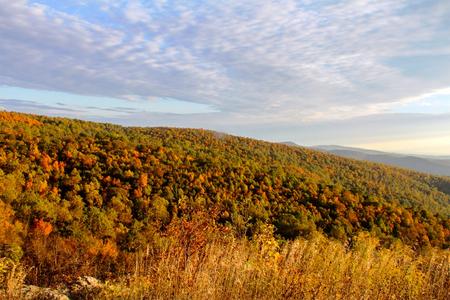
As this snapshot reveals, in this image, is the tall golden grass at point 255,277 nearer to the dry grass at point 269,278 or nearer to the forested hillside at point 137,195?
the dry grass at point 269,278

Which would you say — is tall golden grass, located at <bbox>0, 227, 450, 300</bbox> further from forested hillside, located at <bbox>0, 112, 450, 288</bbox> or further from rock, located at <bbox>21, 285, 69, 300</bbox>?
forested hillside, located at <bbox>0, 112, 450, 288</bbox>

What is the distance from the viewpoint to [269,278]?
6.13 metres

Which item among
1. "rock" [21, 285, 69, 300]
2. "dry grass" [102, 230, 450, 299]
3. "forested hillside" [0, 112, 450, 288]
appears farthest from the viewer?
"forested hillside" [0, 112, 450, 288]

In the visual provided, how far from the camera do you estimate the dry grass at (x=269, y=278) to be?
18.3 feet

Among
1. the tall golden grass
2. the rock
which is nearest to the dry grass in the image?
the tall golden grass

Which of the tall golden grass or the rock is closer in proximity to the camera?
the tall golden grass

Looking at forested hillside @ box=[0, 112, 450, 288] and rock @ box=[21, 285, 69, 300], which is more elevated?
rock @ box=[21, 285, 69, 300]

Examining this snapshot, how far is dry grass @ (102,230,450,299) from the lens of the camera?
220 inches

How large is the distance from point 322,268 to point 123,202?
40.6m

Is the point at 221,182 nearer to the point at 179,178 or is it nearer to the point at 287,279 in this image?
the point at 179,178

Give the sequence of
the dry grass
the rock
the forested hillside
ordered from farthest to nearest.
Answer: the forested hillside → the rock → the dry grass

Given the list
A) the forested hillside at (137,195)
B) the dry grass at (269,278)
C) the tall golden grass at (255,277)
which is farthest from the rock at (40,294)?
the forested hillside at (137,195)

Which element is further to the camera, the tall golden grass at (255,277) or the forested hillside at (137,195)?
the forested hillside at (137,195)

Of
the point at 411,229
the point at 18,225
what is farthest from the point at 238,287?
the point at 411,229
